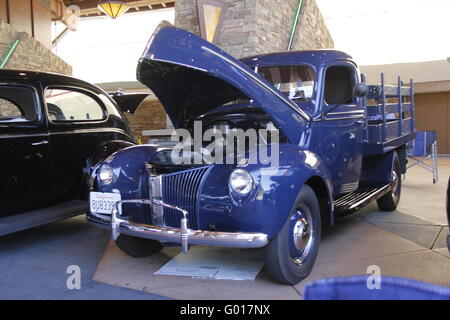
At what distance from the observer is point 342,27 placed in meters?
13.4

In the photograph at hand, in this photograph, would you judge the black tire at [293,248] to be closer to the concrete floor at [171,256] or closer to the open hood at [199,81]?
the concrete floor at [171,256]

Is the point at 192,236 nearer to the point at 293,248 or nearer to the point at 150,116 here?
the point at 293,248

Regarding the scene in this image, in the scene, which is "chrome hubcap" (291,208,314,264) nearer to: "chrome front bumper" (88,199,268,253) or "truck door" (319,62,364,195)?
"chrome front bumper" (88,199,268,253)

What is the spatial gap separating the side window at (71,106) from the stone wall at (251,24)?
3.26m

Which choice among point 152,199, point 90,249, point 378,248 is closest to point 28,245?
point 90,249

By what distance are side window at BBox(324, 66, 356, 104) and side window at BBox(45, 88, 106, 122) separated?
8.83 feet

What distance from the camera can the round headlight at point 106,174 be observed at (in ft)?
10.7

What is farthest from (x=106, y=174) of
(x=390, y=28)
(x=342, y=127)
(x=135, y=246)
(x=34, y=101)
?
(x=390, y=28)

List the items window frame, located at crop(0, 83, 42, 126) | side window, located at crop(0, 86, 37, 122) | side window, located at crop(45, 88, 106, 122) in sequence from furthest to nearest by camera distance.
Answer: side window, located at crop(45, 88, 106, 122) < side window, located at crop(0, 86, 37, 122) < window frame, located at crop(0, 83, 42, 126)

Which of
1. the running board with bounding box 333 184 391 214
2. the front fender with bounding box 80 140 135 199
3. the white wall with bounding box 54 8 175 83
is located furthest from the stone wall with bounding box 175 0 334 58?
the white wall with bounding box 54 8 175 83

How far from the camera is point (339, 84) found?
13.0 ft

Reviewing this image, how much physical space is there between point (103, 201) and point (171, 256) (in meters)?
0.83

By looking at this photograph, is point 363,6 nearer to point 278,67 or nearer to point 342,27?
point 342,27

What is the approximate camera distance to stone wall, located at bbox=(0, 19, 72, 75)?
10023mm
